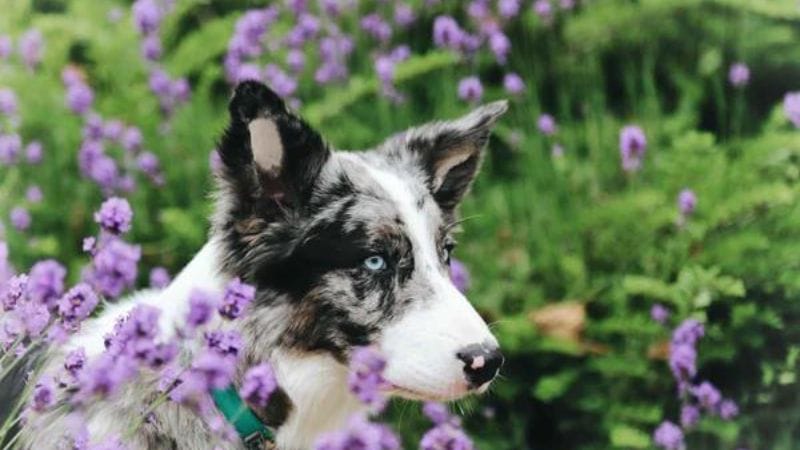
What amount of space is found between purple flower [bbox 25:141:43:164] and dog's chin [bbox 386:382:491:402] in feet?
11.2

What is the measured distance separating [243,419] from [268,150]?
2.69 feet

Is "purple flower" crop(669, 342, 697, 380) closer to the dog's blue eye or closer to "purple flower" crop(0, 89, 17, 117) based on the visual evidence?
the dog's blue eye

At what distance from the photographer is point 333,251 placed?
12.3 ft

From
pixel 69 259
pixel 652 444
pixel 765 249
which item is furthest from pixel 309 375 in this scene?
pixel 69 259

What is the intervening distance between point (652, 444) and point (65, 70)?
412 cm

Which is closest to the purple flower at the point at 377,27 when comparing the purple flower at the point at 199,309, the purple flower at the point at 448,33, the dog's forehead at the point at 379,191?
the purple flower at the point at 448,33

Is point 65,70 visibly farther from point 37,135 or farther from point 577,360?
point 577,360

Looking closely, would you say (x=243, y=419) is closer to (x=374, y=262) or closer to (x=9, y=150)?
(x=374, y=262)

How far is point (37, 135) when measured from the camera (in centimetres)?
702

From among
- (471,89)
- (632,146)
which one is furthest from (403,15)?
(632,146)

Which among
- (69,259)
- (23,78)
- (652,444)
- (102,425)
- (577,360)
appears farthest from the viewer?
(23,78)

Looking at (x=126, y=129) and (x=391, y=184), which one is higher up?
(x=391, y=184)

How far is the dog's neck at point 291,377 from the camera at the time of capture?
146 inches

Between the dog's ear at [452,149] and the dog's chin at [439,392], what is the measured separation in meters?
0.82
